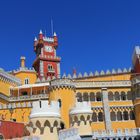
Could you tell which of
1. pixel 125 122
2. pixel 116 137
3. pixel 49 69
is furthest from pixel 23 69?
pixel 116 137

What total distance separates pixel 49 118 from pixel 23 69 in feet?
140

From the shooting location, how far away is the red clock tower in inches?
3188

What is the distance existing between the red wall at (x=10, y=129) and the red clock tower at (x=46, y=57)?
33.5 meters

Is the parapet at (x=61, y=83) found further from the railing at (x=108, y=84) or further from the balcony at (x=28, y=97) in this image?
the railing at (x=108, y=84)

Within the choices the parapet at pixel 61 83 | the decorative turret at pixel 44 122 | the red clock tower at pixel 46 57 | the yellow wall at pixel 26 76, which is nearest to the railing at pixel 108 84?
the parapet at pixel 61 83

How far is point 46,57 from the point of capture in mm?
82250

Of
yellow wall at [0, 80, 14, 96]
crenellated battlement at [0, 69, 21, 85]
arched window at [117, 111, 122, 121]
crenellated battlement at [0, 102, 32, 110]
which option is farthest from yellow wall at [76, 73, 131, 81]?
yellow wall at [0, 80, 14, 96]

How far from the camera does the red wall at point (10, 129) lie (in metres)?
41.9

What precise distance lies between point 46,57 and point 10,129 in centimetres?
3993

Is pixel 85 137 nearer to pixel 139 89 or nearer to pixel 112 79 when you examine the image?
pixel 139 89

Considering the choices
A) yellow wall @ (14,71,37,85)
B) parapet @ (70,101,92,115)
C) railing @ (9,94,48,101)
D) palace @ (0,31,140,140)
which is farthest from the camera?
yellow wall @ (14,71,37,85)

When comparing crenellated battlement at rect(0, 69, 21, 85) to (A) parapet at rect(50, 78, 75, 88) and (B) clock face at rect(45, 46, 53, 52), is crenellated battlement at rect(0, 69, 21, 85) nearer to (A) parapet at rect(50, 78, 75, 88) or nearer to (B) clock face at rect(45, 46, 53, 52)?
(A) parapet at rect(50, 78, 75, 88)

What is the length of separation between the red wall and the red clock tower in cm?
3346

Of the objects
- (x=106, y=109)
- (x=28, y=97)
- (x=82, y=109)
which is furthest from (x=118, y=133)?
(x=28, y=97)
